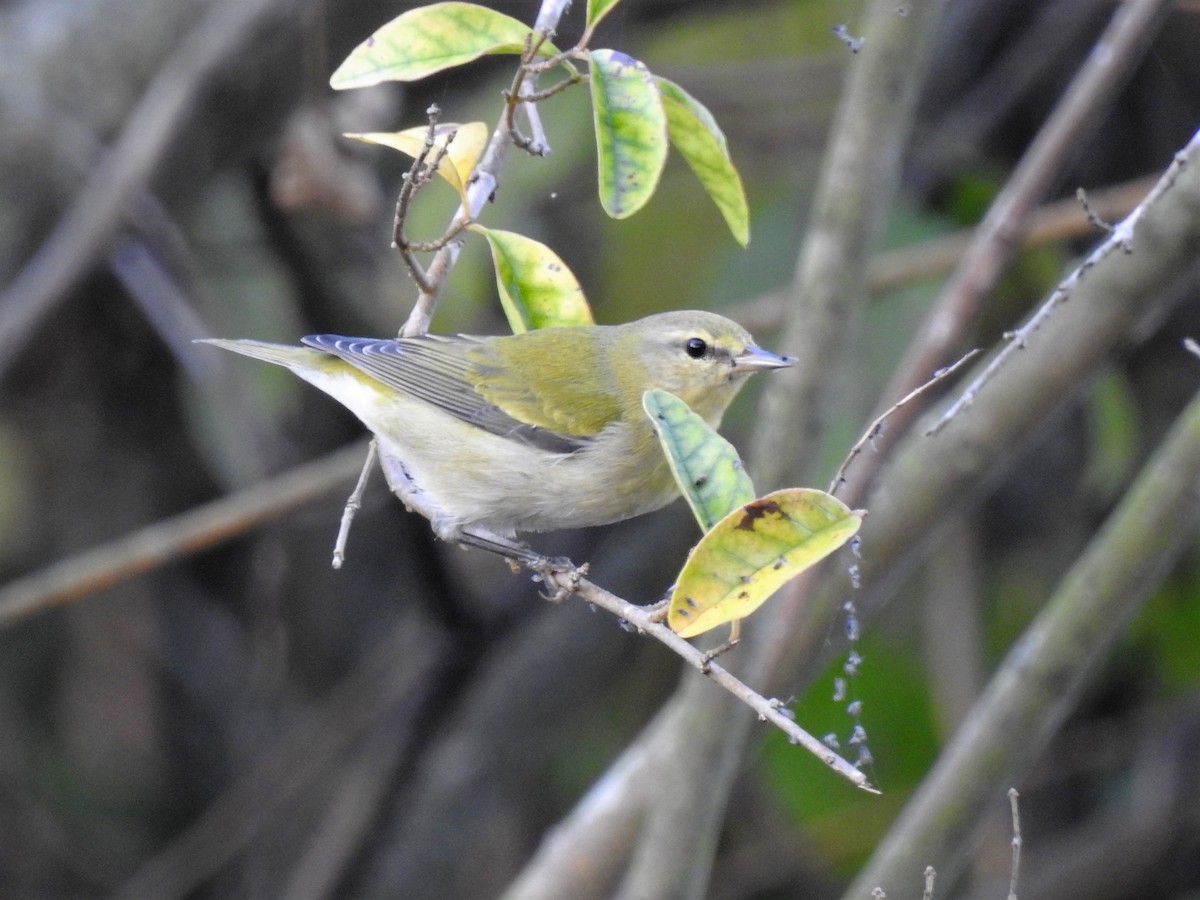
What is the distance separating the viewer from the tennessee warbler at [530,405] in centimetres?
293

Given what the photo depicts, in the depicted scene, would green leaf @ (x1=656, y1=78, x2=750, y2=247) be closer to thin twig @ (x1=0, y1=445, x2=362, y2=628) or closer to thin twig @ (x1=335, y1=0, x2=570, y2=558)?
thin twig @ (x1=335, y1=0, x2=570, y2=558)

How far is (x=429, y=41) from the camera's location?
2047 mm

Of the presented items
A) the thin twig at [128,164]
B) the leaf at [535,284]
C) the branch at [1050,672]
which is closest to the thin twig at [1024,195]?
the branch at [1050,672]

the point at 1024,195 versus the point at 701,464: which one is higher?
the point at 1024,195

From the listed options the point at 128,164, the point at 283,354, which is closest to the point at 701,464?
the point at 283,354

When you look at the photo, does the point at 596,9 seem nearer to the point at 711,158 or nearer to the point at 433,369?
the point at 711,158

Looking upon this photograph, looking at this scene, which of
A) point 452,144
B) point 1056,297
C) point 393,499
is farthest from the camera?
point 393,499

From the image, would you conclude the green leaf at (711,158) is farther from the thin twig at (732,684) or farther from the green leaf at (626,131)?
the thin twig at (732,684)

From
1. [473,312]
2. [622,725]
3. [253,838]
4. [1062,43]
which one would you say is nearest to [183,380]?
[473,312]

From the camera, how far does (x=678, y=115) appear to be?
217cm

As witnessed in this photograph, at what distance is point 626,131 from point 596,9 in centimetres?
19

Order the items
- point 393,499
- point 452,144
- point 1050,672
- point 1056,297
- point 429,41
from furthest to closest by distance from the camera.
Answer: point 393,499 < point 1050,672 < point 452,144 < point 429,41 < point 1056,297

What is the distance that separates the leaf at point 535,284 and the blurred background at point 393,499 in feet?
4.80

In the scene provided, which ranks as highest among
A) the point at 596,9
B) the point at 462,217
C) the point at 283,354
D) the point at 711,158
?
the point at 596,9
